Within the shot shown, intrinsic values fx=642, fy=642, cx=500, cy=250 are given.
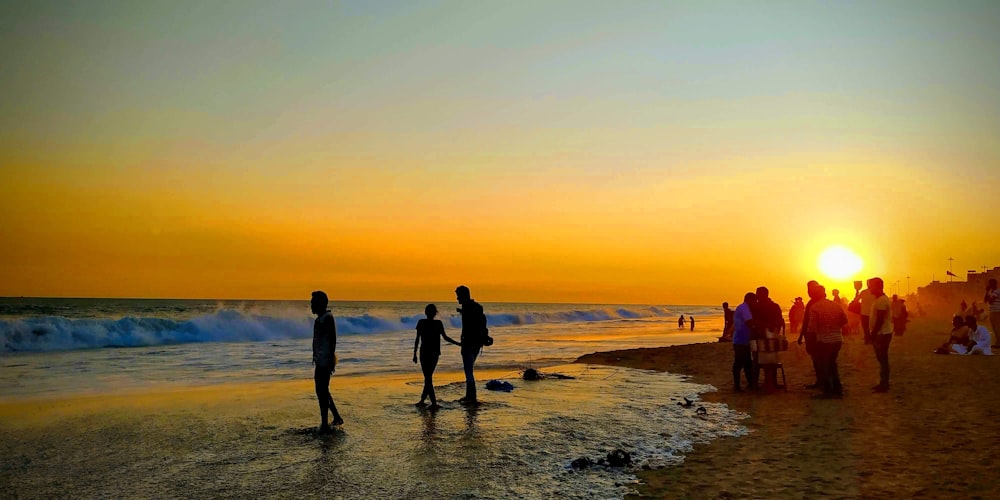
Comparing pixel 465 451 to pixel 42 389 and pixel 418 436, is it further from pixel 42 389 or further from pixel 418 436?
Answer: pixel 42 389

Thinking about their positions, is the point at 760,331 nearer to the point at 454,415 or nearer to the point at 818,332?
the point at 818,332

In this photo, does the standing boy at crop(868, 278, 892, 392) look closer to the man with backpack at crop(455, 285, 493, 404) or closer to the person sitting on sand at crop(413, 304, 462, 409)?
the man with backpack at crop(455, 285, 493, 404)

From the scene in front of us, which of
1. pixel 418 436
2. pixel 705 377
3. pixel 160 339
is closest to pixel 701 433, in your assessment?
pixel 418 436

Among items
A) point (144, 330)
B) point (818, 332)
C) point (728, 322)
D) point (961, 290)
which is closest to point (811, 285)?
point (818, 332)

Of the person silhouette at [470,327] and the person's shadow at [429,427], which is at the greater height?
the person silhouette at [470,327]

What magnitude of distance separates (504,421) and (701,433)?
325 centimetres

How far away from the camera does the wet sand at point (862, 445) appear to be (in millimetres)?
6707

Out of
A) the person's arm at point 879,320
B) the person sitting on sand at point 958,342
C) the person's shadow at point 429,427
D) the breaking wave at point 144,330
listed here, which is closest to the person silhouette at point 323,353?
the person's shadow at point 429,427

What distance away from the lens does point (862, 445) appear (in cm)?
852

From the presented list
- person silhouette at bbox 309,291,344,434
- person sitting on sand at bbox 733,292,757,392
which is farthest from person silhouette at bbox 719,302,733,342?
person silhouette at bbox 309,291,344,434

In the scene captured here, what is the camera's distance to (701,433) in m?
9.89

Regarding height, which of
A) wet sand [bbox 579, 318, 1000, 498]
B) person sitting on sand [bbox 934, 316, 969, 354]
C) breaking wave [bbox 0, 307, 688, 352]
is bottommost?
breaking wave [bbox 0, 307, 688, 352]

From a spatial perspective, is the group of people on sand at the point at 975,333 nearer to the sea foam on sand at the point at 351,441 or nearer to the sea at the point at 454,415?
the sea at the point at 454,415

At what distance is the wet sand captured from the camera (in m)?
6.71
